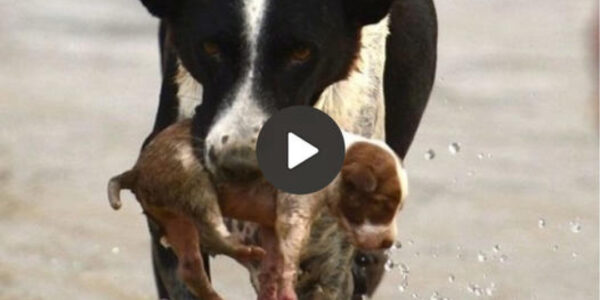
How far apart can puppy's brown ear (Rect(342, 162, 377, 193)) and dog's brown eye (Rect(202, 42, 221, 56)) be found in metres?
0.46

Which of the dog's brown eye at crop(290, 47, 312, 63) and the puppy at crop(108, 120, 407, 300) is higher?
the dog's brown eye at crop(290, 47, 312, 63)

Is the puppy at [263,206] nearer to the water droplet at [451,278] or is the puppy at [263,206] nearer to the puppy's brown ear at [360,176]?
the puppy's brown ear at [360,176]

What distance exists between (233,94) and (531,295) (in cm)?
214

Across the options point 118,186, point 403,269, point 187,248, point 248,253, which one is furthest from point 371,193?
point 403,269

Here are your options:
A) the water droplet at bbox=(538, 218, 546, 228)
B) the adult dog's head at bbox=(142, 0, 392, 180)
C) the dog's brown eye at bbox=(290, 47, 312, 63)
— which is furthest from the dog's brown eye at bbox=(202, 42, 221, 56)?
the water droplet at bbox=(538, 218, 546, 228)

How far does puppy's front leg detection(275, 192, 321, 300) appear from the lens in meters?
3.36

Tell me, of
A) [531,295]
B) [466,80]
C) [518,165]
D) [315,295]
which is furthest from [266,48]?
[466,80]

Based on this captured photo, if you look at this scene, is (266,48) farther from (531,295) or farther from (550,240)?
(550,240)

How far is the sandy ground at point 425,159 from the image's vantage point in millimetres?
5566

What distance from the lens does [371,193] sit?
3381 mm

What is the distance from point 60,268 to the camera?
5590 millimetres

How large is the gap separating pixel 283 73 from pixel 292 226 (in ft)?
1.23

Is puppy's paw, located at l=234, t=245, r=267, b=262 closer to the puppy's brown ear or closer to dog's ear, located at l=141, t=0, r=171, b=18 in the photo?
the puppy's brown ear

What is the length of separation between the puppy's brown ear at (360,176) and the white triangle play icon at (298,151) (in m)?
0.23
